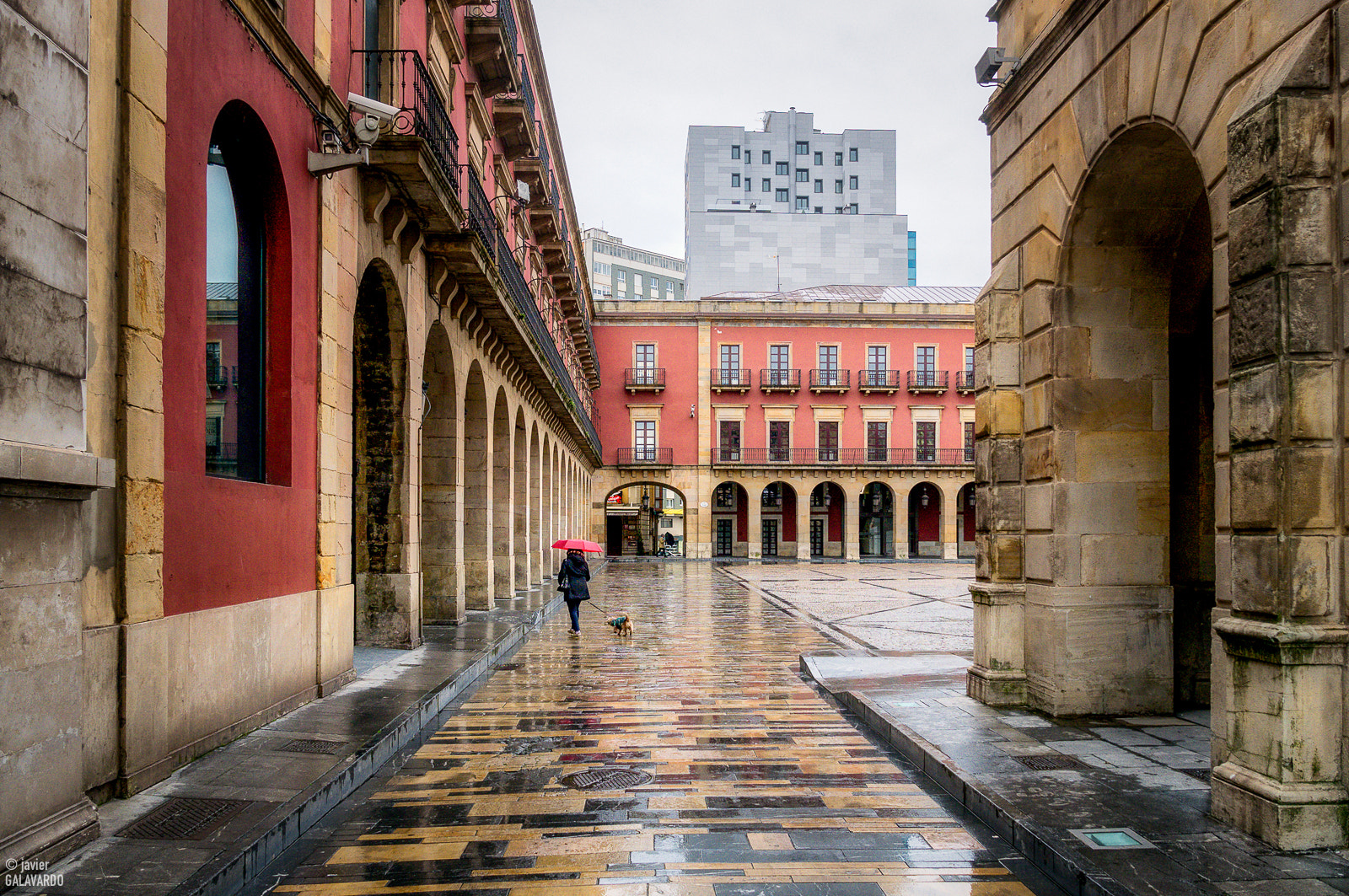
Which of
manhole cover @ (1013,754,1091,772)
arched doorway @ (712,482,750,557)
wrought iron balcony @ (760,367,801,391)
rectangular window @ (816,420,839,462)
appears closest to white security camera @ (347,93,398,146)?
manhole cover @ (1013,754,1091,772)

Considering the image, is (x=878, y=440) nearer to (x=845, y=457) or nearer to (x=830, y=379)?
(x=845, y=457)

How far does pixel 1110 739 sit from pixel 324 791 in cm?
522

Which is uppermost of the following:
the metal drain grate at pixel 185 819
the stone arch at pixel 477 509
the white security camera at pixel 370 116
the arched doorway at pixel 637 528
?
the white security camera at pixel 370 116

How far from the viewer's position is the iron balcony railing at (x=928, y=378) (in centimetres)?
4831

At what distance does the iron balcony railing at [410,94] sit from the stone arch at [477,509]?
5534 millimetres

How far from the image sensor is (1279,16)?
4.93m

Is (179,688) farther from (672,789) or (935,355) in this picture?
(935,355)

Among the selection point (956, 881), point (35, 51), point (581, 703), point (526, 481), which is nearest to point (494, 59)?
point (526, 481)

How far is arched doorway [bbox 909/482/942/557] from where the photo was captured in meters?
52.8

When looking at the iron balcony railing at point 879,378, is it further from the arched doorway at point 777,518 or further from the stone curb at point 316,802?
the stone curb at point 316,802

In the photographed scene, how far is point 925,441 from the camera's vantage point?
48438mm

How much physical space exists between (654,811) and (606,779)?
808 millimetres

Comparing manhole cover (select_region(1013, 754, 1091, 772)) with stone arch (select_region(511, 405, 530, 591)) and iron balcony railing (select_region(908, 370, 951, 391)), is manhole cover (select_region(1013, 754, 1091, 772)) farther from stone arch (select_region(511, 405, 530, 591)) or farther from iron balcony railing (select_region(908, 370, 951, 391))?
iron balcony railing (select_region(908, 370, 951, 391))

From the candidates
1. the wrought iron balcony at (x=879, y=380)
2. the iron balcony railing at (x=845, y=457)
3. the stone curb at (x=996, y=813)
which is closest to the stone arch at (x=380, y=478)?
the stone curb at (x=996, y=813)
